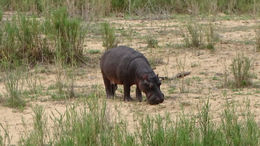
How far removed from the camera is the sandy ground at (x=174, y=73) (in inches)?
270

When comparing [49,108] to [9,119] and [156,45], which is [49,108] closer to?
[9,119]

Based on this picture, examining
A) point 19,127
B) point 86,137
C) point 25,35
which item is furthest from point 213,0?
point 86,137

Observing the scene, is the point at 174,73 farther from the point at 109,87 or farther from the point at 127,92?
the point at 127,92

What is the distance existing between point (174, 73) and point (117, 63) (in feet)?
5.93

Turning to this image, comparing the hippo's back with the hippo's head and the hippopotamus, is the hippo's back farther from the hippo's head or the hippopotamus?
the hippo's head

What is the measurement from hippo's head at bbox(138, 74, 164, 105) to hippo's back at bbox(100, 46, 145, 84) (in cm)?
31

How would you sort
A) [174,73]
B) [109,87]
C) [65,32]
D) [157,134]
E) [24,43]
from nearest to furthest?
[157,134] < [109,87] < [174,73] < [65,32] < [24,43]

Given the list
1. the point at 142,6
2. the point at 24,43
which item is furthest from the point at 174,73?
the point at 142,6

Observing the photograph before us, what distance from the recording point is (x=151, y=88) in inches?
287

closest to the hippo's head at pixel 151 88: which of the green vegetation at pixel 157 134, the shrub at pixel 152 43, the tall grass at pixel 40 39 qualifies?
the green vegetation at pixel 157 134

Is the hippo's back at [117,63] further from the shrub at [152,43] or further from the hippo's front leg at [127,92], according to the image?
the shrub at [152,43]

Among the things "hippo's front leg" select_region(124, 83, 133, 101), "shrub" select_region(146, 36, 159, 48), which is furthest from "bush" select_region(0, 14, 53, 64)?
"hippo's front leg" select_region(124, 83, 133, 101)

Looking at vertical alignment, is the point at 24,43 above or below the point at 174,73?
above

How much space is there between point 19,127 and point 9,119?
376mm
